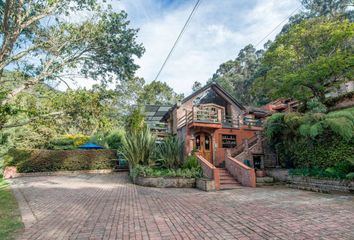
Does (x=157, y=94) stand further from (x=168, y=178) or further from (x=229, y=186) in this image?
(x=229, y=186)

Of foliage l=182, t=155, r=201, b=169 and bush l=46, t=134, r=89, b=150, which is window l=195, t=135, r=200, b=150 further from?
bush l=46, t=134, r=89, b=150

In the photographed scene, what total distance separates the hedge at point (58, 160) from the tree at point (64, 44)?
8582 millimetres

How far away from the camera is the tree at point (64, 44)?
8938mm

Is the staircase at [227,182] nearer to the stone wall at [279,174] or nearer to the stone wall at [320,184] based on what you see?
the stone wall at [279,174]

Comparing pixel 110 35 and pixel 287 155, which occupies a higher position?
pixel 110 35

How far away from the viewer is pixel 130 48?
12000 millimetres

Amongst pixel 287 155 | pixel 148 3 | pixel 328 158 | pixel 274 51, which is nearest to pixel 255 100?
pixel 274 51

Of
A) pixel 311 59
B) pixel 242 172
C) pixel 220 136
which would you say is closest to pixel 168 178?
pixel 242 172

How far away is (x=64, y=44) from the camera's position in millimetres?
10125

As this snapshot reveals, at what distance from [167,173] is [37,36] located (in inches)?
380

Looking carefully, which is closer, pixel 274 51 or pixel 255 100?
pixel 274 51

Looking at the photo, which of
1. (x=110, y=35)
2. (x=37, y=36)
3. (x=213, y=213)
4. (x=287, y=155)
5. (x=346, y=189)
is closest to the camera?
(x=213, y=213)

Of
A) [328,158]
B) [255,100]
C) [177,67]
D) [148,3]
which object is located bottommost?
[328,158]

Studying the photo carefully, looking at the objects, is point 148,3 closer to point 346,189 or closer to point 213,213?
point 213,213
